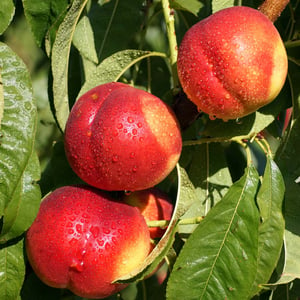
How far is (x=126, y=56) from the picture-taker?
137cm

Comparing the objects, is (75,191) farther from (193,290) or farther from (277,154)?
(277,154)

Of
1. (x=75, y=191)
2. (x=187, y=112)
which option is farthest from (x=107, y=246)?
(x=187, y=112)

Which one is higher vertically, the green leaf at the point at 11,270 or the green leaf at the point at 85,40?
the green leaf at the point at 85,40

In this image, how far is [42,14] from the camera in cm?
132

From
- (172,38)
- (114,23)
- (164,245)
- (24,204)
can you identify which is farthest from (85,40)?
(164,245)

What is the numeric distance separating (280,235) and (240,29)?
17.9 inches

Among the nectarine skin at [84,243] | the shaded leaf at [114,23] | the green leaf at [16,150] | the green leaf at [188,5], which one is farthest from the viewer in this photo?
the shaded leaf at [114,23]

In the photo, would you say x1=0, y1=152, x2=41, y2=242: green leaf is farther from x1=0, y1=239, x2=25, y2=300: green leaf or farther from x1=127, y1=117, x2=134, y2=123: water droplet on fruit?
x1=127, y1=117, x2=134, y2=123: water droplet on fruit

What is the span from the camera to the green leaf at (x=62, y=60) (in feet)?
4.23

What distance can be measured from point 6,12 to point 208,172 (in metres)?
0.68

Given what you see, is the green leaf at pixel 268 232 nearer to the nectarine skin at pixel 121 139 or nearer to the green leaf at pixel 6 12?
the nectarine skin at pixel 121 139

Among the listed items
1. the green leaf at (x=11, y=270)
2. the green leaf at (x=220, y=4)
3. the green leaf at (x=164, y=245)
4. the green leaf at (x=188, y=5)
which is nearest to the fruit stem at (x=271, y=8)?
the green leaf at (x=220, y=4)

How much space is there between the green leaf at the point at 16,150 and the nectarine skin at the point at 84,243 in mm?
49

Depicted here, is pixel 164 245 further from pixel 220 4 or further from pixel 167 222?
pixel 220 4
